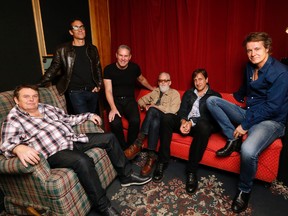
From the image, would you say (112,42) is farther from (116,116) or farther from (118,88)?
(116,116)

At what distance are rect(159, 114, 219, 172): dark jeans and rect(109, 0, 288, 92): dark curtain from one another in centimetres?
79

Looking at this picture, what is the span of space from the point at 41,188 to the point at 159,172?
44.2 inches

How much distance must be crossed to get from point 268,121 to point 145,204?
128 centimetres

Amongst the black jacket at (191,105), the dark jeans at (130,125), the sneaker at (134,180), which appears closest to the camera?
the sneaker at (134,180)

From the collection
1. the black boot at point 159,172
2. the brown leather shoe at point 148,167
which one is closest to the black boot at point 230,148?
the black boot at point 159,172

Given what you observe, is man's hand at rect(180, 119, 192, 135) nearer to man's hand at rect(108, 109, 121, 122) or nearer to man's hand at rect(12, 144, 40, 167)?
man's hand at rect(108, 109, 121, 122)

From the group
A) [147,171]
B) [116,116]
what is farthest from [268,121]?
[116,116]

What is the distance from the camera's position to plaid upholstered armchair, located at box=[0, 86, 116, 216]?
60.8 inches

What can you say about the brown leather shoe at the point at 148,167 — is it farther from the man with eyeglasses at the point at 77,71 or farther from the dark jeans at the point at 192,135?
the man with eyeglasses at the point at 77,71

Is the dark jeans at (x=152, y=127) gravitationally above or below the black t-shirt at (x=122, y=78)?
below

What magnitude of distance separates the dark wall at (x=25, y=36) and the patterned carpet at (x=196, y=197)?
1560mm

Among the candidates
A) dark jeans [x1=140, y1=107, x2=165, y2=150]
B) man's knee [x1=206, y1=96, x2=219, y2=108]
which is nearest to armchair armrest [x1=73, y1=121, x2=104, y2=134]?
dark jeans [x1=140, y1=107, x2=165, y2=150]

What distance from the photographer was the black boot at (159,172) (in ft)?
7.30

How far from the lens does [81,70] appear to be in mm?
2691
